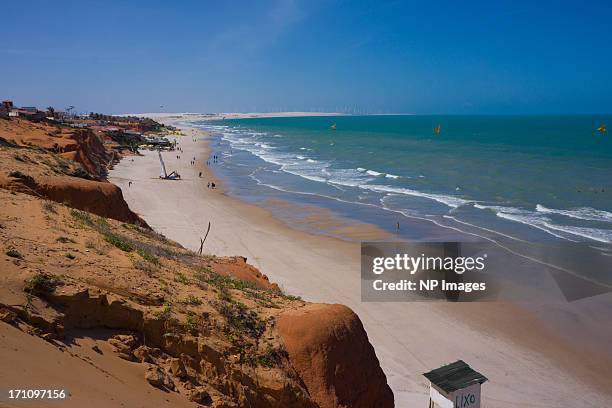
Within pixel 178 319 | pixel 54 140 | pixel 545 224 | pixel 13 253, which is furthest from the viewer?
pixel 54 140

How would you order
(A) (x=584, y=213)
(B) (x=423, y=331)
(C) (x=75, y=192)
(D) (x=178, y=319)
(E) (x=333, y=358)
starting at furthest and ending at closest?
(A) (x=584, y=213) → (B) (x=423, y=331) → (C) (x=75, y=192) → (E) (x=333, y=358) → (D) (x=178, y=319)

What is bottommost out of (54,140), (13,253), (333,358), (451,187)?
(451,187)

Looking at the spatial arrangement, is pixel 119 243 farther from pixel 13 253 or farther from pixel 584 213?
pixel 584 213

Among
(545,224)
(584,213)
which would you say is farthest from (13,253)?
(584,213)

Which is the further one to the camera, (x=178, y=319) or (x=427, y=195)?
(x=427, y=195)

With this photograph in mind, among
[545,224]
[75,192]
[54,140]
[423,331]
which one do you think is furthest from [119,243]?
[54,140]

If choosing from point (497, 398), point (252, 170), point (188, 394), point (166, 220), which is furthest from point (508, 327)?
point (252, 170)

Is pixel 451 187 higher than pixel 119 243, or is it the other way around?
pixel 119 243
